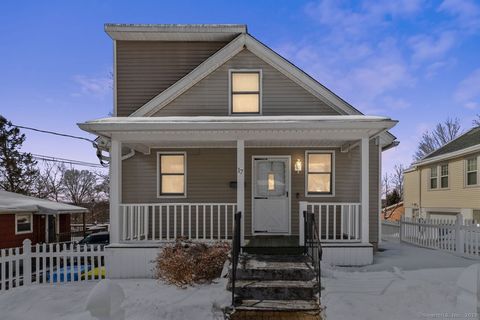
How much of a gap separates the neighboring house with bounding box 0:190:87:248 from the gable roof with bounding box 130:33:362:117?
1090 cm

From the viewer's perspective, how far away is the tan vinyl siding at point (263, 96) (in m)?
9.18

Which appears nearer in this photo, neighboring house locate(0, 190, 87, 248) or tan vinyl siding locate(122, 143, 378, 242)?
tan vinyl siding locate(122, 143, 378, 242)

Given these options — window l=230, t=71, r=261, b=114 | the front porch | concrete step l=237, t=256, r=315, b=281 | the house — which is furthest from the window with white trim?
concrete step l=237, t=256, r=315, b=281

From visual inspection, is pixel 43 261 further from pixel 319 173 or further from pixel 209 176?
pixel 319 173

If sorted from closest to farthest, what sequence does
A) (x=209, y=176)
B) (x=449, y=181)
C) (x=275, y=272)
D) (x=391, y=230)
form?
(x=275, y=272) < (x=209, y=176) < (x=391, y=230) < (x=449, y=181)

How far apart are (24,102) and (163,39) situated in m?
23.2

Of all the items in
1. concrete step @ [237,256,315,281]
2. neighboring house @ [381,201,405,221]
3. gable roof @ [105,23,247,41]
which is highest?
gable roof @ [105,23,247,41]

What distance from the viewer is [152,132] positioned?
294 inches

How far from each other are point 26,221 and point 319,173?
15510 mm

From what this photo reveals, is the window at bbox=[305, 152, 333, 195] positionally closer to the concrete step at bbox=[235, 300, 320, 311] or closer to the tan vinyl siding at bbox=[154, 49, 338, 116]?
the tan vinyl siding at bbox=[154, 49, 338, 116]

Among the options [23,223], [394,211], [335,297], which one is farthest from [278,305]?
[394,211]

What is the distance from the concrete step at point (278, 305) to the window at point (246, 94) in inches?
210

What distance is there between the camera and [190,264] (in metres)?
6.37

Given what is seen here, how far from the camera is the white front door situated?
9.26 metres
